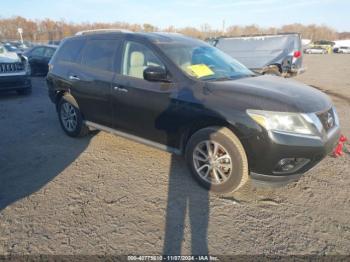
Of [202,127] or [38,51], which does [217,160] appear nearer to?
[202,127]

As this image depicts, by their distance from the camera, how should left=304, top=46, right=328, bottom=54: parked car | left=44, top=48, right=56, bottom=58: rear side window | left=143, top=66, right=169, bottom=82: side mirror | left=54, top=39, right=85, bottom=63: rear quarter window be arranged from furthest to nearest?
left=304, top=46, right=328, bottom=54: parked car < left=44, top=48, right=56, bottom=58: rear side window < left=54, top=39, right=85, bottom=63: rear quarter window < left=143, top=66, right=169, bottom=82: side mirror

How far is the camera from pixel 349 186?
3.41 meters

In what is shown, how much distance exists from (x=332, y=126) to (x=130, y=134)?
263cm

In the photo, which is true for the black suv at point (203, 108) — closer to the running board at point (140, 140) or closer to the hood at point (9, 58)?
the running board at point (140, 140)

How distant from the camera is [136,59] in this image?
153 inches

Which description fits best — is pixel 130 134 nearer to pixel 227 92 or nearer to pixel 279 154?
pixel 227 92

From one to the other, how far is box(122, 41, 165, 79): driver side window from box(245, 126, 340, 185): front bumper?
1764 mm

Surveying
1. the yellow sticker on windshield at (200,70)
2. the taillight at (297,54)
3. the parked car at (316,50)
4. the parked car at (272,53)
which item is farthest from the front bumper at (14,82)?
the parked car at (316,50)

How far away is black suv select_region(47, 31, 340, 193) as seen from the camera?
9.25ft

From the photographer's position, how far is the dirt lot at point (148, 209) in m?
2.49

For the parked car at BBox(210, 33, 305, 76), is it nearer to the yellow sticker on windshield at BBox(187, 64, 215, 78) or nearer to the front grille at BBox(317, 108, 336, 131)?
the yellow sticker on windshield at BBox(187, 64, 215, 78)

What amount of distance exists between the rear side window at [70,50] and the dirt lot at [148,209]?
171 cm

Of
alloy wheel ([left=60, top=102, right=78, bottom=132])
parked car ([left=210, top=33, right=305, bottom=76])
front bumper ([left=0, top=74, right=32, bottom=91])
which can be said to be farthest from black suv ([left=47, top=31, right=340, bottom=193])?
parked car ([left=210, top=33, right=305, bottom=76])

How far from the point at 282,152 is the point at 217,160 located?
73cm
